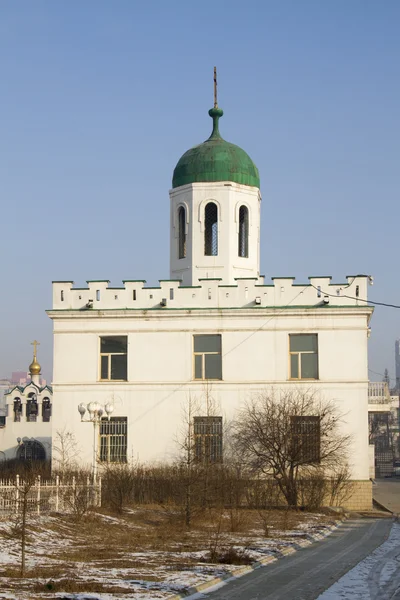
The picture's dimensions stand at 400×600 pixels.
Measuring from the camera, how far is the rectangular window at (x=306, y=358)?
37.8 meters

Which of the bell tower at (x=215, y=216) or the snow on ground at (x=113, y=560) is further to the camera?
the bell tower at (x=215, y=216)

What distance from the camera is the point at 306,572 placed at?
1819 centimetres

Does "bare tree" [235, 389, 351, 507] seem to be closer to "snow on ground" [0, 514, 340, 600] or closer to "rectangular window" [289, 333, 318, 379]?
"rectangular window" [289, 333, 318, 379]

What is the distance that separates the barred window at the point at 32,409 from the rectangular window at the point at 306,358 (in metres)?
30.2

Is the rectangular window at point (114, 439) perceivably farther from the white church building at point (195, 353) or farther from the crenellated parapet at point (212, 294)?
the crenellated parapet at point (212, 294)

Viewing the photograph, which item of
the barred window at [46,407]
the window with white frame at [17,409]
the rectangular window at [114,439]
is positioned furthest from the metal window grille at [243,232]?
the window with white frame at [17,409]

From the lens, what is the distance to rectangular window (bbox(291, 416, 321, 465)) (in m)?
35.7

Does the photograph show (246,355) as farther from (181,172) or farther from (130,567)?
(130,567)

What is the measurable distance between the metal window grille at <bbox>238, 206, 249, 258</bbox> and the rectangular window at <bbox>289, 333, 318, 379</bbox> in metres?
5.52

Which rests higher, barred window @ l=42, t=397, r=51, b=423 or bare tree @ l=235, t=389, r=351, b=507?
barred window @ l=42, t=397, r=51, b=423

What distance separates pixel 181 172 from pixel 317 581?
2744 cm

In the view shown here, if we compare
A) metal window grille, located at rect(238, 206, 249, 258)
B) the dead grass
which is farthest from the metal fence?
metal window grille, located at rect(238, 206, 249, 258)

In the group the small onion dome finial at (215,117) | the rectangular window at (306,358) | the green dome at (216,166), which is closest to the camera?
the rectangular window at (306,358)

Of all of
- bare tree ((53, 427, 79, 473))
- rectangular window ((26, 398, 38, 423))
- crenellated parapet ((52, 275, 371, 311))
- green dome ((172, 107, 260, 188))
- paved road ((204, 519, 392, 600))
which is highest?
Answer: green dome ((172, 107, 260, 188))
